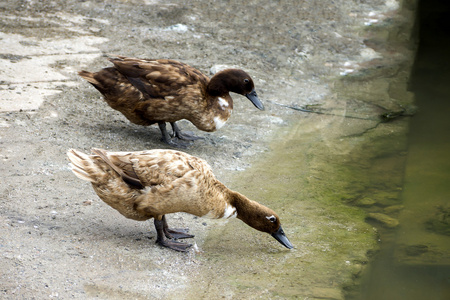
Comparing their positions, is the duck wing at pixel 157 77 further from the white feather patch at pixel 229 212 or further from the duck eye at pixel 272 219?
the duck eye at pixel 272 219

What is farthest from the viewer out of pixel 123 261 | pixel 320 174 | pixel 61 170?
pixel 320 174

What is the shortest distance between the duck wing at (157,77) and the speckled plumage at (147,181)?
1723mm

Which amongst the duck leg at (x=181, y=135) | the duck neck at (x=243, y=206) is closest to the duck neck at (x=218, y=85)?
the duck leg at (x=181, y=135)

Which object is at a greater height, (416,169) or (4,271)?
(4,271)

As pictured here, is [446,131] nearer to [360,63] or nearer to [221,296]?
[360,63]

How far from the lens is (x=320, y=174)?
642 centimetres

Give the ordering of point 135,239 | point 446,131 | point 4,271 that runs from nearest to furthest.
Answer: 1. point 4,271
2. point 135,239
3. point 446,131

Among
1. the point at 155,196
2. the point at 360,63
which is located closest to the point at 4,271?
the point at 155,196

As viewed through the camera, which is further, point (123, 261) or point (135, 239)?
point (135, 239)

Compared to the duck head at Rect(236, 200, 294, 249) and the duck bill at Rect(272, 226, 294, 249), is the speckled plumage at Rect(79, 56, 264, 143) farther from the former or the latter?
the duck bill at Rect(272, 226, 294, 249)

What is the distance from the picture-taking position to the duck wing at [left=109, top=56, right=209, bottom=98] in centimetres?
641

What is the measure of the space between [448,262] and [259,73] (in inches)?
172

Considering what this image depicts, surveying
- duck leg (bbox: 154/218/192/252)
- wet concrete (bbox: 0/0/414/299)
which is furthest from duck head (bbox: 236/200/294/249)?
duck leg (bbox: 154/218/192/252)

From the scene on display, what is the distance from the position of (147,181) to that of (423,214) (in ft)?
9.58
